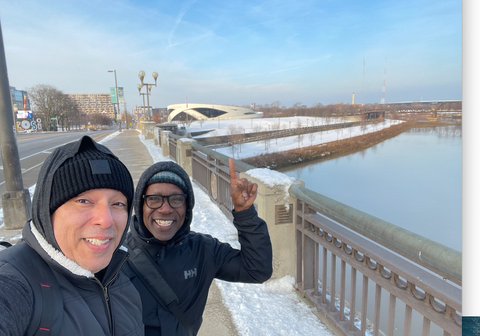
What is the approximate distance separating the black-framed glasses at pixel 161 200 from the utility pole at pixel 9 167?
13.6 ft

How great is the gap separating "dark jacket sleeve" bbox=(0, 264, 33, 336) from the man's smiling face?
0.89 meters

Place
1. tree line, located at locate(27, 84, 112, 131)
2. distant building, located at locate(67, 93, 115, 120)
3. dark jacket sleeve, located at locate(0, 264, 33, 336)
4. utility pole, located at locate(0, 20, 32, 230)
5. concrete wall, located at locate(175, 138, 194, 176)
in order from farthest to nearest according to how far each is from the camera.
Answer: distant building, located at locate(67, 93, 115, 120) → tree line, located at locate(27, 84, 112, 131) → concrete wall, located at locate(175, 138, 194, 176) → utility pole, located at locate(0, 20, 32, 230) → dark jacket sleeve, located at locate(0, 264, 33, 336)

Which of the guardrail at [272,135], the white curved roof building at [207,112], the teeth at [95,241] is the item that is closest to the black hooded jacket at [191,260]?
the teeth at [95,241]

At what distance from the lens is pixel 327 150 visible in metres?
38.3

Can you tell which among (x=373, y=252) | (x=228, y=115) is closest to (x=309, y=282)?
(x=373, y=252)

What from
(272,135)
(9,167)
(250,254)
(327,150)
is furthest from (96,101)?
(250,254)

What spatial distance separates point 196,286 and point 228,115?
342 feet

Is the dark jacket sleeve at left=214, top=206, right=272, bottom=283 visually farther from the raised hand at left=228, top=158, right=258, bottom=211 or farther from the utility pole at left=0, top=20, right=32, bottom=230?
the utility pole at left=0, top=20, right=32, bottom=230

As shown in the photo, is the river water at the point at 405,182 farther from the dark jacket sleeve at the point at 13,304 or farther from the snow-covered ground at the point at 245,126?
the snow-covered ground at the point at 245,126

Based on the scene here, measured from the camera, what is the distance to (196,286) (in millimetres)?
1611

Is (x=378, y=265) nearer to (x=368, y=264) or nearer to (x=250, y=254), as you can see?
(x=368, y=264)

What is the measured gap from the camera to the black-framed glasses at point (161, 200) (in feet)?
5.57

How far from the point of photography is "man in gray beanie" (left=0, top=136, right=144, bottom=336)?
2.53ft

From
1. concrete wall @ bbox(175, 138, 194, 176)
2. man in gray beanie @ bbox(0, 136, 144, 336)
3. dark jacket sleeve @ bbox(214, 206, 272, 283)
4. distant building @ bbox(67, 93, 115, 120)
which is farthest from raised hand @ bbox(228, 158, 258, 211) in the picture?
distant building @ bbox(67, 93, 115, 120)
